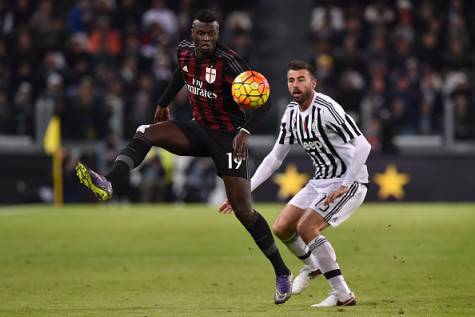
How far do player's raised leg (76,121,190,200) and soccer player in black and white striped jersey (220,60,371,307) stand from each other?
687 mm

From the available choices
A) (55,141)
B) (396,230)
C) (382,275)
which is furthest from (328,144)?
(55,141)

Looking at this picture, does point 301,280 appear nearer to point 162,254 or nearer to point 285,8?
point 162,254

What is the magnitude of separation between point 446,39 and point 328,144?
1618 centimetres

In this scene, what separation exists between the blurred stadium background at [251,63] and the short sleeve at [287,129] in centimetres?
1261

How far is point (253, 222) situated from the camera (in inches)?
376

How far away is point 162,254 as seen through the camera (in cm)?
1424

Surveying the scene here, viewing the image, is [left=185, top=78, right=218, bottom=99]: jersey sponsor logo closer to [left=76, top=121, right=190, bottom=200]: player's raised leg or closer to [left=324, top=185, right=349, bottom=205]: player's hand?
[left=76, top=121, right=190, bottom=200]: player's raised leg

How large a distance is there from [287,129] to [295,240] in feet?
3.23

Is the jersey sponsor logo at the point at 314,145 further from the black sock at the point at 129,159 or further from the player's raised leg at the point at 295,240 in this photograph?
the black sock at the point at 129,159

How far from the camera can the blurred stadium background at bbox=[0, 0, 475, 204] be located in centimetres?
2300

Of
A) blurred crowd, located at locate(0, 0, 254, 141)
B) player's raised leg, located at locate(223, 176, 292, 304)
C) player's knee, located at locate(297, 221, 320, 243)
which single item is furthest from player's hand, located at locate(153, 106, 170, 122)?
blurred crowd, located at locate(0, 0, 254, 141)

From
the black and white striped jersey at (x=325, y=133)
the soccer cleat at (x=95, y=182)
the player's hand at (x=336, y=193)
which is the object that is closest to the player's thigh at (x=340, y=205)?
the black and white striped jersey at (x=325, y=133)

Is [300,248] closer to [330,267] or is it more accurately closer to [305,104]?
[330,267]

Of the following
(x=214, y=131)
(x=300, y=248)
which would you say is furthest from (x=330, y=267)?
(x=214, y=131)
